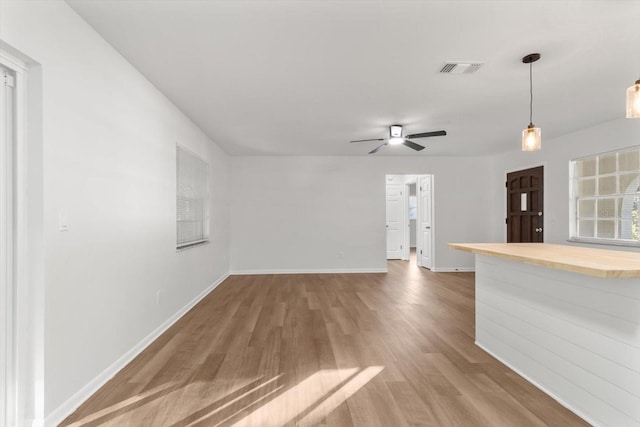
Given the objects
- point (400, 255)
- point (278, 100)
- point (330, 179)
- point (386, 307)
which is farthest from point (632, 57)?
point (400, 255)

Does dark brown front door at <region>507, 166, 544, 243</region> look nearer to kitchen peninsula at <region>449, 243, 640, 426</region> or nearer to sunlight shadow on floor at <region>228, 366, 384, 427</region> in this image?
kitchen peninsula at <region>449, 243, 640, 426</region>

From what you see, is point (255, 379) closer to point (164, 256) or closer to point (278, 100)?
point (164, 256)

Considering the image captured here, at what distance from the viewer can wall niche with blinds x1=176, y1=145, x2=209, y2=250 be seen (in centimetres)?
403

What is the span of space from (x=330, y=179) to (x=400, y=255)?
3346 mm

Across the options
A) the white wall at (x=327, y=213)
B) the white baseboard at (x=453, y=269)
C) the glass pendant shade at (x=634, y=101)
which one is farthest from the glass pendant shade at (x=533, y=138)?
the white baseboard at (x=453, y=269)

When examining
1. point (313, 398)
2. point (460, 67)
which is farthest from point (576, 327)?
point (460, 67)

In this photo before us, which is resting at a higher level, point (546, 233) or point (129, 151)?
point (129, 151)

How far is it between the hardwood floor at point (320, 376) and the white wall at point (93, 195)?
35 cm

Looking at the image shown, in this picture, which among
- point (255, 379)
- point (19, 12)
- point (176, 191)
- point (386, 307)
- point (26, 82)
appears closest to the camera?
point (19, 12)

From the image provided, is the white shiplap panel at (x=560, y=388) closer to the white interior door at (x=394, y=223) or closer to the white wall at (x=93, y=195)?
the white wall at (x=93, y=195)

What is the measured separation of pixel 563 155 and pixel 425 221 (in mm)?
2895

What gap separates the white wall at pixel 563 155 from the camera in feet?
14.0

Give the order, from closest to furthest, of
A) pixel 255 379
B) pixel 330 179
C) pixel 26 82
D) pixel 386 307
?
pixel 26 82
pixel 255 379
pixel 386 307
pixel 330 179

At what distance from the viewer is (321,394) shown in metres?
2.22
